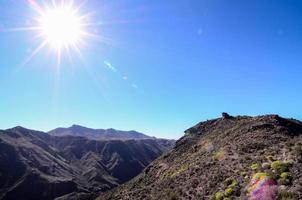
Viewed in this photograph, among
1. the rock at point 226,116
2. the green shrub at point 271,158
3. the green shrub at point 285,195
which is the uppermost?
the rock at point 226,116

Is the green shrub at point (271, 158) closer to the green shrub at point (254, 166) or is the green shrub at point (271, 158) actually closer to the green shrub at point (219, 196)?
the green shrub at point (254, 166)

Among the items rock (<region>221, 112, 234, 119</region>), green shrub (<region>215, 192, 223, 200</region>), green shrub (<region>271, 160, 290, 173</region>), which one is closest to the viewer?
green shrub (<region>271, 160, 290, 173</region>)

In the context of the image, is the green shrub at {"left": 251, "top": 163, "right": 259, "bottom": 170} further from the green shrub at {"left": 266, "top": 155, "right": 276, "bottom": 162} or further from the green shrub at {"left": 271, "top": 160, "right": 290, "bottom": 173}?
the green shrub at {"left": 271, "top": 160, "right": 290, "bottom": 173}

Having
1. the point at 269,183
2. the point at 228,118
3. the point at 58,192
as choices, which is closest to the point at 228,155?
the point at 269,183

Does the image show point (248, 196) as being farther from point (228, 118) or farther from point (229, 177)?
point (228, 118)

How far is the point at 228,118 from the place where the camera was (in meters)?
67.0

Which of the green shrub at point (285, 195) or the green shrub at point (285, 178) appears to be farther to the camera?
the green shrub at point (285, 178)

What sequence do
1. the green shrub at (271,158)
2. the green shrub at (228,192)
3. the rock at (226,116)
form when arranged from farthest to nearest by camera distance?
the rock at (226,116) < the green shrub at (271,158) < the green shrub at (228,192)

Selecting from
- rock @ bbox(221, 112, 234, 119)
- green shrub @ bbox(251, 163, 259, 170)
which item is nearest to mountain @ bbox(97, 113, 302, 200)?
green shrub @ bbox(251, 163, 259, 170)

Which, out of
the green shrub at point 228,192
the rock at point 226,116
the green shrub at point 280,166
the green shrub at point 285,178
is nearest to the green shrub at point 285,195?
the green shrub at point 285,178

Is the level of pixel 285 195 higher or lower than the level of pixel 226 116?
lower

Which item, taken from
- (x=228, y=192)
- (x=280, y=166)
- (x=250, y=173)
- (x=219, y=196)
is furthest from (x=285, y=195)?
(x=250, y=173)

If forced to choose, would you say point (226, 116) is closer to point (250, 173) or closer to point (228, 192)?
point (250, 173)

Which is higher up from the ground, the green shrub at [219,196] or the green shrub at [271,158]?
the green shrub at [271,158]
